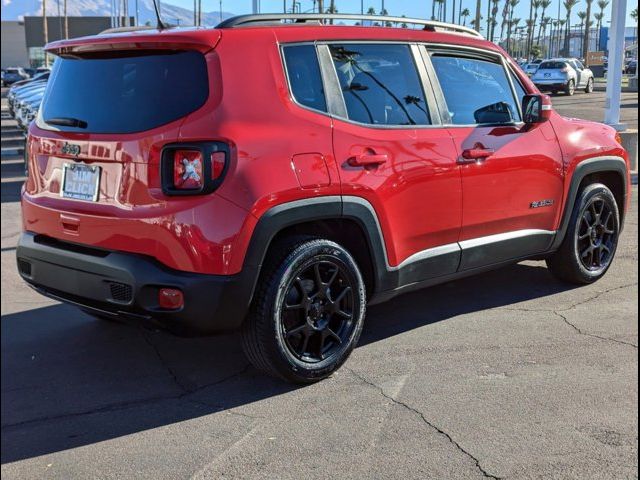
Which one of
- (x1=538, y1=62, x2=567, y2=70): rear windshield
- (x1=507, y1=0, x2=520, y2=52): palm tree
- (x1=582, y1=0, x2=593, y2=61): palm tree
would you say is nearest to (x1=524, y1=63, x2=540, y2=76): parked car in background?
(x1=538, y1=62, x2=567, y2=70): rear windshield

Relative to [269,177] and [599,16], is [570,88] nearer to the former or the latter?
[599,16]

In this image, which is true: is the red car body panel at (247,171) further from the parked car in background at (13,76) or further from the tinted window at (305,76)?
the parked car in background at (13,76)

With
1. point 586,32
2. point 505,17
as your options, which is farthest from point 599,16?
point 505,17

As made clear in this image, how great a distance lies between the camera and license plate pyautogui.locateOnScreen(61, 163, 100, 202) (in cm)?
373

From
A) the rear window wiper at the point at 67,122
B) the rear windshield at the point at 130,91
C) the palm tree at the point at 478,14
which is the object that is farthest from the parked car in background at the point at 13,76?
the rear windshield at the point at 130,91

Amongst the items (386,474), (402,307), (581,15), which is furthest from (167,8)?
(581,15)

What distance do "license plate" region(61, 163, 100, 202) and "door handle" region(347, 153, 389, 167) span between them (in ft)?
4.39

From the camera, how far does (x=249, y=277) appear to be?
11.7 feet

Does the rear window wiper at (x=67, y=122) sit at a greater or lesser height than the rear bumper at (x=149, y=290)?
greater

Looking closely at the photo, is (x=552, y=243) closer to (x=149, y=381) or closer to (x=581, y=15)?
(x=149, y=381)

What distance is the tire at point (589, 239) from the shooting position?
553 centimetres

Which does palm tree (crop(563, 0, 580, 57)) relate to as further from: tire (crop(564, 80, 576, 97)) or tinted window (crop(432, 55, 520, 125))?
tinted window (crop(432, 55, 520, 125))

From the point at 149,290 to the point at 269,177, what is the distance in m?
0.80

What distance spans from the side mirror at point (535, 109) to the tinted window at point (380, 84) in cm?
96
